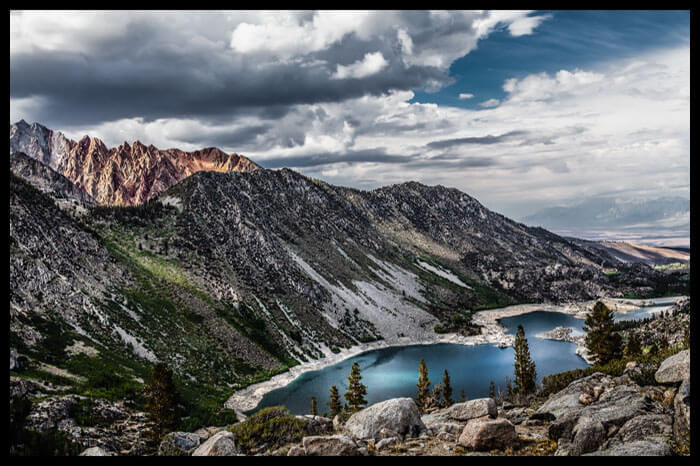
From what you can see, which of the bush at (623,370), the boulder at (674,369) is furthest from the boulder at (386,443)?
the bush at (623,370)

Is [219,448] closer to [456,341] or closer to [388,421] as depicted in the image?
[388,421]

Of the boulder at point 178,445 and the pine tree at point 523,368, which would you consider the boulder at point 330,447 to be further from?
the pine tree at point 523,368

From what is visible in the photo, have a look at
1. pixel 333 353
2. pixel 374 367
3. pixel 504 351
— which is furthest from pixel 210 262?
pixel 504 351

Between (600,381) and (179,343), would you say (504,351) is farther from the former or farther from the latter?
(600,381)

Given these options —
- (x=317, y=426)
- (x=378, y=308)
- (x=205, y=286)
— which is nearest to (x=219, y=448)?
(x=317, y=426)

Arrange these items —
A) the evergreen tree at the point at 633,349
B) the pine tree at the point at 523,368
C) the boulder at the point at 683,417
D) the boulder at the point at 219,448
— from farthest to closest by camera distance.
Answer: the pine tree at the point at 523,368
the evergreen tree at the point at 633,349
the boulder at the point at 219,448
the boulder at the point at 683,417

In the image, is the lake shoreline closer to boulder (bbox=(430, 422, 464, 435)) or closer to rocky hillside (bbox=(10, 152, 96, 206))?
boulder (bbox=(430, 422, 464, 435))
